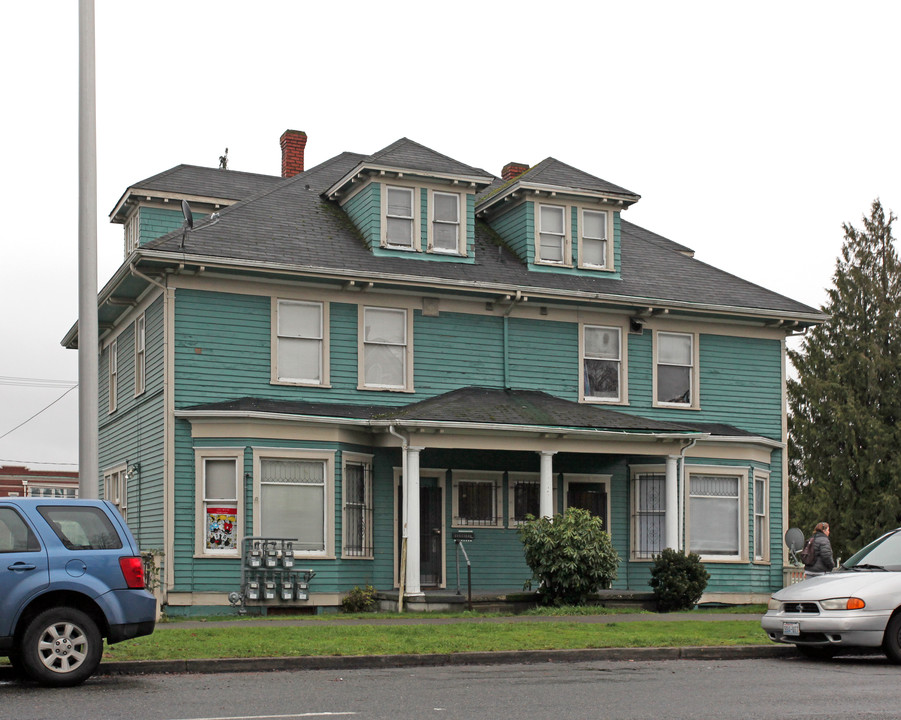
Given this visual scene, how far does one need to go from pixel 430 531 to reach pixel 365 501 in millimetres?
1545

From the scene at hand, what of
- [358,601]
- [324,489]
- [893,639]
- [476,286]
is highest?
[476,286]

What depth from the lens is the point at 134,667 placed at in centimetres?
1196

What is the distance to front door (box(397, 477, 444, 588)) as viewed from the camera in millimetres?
22844

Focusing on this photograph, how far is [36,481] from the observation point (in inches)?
2343

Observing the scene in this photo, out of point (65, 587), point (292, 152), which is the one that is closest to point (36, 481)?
point (292, 152)

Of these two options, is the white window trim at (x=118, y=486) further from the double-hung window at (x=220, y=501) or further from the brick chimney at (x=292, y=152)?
the brick chimney at (x=292, y=152)

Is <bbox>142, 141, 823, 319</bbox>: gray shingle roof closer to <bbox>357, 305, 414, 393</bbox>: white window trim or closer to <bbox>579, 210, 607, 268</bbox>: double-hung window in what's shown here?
<bbox>579, 210, 607, 268</bbox>: double-hung window

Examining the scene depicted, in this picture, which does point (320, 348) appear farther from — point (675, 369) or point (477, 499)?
point (675, 369)

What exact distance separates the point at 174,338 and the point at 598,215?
940 cm

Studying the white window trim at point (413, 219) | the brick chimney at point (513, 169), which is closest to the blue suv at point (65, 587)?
the white window trim at point (413, 219)

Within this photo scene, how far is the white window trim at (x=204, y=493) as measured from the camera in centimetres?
2094

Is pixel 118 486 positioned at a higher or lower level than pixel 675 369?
lower

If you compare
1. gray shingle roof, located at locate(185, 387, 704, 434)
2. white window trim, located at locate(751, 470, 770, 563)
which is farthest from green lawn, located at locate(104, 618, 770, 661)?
white window trim, located at locate(751, 470, 770, 563)

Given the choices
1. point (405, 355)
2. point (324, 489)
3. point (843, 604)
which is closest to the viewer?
point (843, 604)
